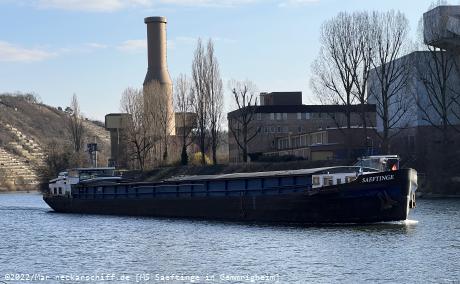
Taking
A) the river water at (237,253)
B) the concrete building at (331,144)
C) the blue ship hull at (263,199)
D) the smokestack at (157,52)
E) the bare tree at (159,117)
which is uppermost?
the smokestack at (157,52)

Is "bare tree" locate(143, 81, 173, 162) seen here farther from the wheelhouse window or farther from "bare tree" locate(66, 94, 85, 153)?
the wheelhouse window

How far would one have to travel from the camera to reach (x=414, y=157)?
268 ft

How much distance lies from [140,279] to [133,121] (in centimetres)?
7793

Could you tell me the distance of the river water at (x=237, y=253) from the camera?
97.7ft

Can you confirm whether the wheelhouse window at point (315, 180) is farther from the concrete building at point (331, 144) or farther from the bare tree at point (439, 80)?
the concrete building at point (331, 144)

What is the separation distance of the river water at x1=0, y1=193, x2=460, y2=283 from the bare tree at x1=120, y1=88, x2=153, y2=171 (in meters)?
52.2

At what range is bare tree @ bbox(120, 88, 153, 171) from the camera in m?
104

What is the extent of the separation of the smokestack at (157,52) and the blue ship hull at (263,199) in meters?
53.5

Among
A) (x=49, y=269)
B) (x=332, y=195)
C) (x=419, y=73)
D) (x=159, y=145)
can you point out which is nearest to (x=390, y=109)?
(x=419, y=73)

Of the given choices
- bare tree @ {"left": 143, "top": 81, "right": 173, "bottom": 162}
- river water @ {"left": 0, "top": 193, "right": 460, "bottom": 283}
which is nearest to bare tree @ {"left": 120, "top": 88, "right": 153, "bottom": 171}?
bare tree @ {"left": 143, "top": 81, "right": 173, "bottom": 162}

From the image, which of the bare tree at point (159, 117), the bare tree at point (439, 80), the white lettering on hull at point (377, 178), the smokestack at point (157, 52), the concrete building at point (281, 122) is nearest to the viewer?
the white lettering on hull at point (377, 178)

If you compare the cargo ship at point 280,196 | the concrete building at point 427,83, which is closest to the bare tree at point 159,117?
the concrete building at point 427,83

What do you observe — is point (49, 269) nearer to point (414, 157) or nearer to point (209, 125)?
point (414, 157)

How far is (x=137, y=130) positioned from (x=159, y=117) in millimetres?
3893
